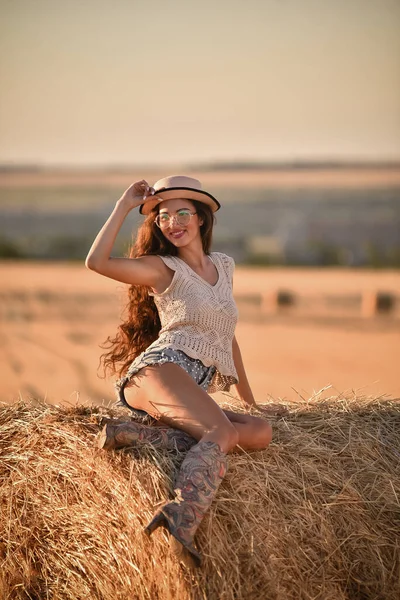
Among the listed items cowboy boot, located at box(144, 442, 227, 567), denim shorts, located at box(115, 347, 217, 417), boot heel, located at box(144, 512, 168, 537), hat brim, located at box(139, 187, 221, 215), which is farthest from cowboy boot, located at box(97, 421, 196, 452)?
hat brim, located at box(139, 187, 221, 215)

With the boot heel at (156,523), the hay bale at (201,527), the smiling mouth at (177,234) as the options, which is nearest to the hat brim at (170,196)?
the smiling mouth at (177,234)

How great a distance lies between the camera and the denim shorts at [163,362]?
175 inches

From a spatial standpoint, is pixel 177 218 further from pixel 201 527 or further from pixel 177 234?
pixel 201 527

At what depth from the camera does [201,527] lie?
377 cm

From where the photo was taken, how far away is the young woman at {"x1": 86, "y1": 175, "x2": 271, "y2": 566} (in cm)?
385

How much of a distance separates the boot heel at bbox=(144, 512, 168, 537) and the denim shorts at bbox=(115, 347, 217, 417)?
2.69ft

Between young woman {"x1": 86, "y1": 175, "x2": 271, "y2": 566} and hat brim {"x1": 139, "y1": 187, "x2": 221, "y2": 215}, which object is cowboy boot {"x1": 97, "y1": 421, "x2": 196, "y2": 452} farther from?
hat brim {"x1": 139, "y1": 187, "x2": 221, "y2": 215}

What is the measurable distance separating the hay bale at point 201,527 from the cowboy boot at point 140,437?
0.21 ft

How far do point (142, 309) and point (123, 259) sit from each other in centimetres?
56

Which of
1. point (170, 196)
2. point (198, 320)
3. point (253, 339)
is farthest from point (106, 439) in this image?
point (253, 339)

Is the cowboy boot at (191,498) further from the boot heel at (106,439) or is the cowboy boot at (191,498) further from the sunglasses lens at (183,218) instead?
the sunglasses lens at (183,218)

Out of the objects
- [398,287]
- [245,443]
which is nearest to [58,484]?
[245,443]

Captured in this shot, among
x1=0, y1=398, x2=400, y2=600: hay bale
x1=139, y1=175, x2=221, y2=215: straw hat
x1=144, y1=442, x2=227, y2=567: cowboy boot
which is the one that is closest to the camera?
x1=144, y1=442, x2=227, y2=567: cowboy boot

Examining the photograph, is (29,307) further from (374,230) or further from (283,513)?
(374,230)
